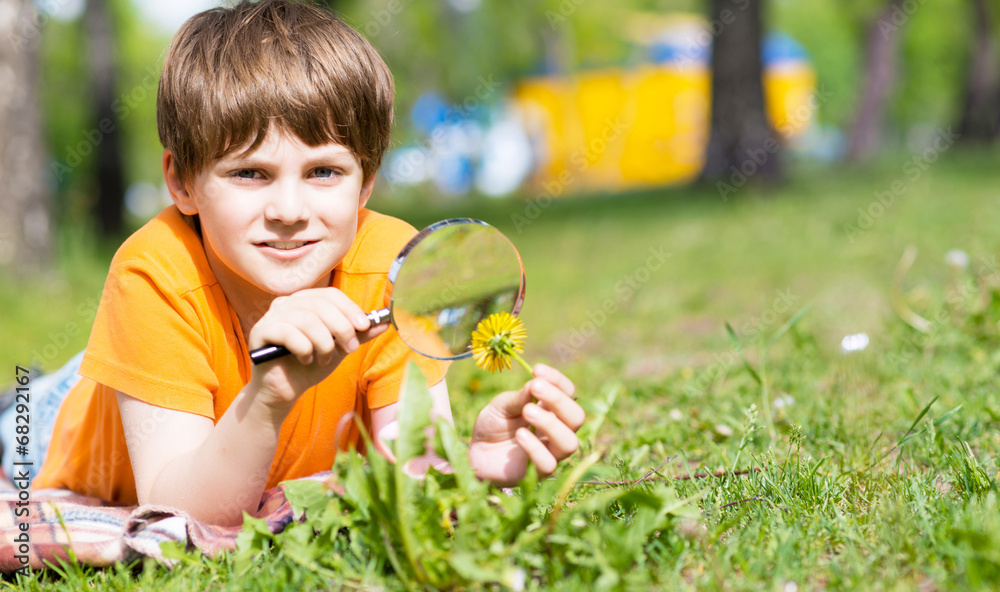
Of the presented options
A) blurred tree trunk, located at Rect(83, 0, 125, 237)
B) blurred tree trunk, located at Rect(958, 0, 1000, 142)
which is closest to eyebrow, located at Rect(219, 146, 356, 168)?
blurred tree trunk, located at Rect(83, 0, 125, 237)

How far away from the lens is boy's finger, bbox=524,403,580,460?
1.69 metres

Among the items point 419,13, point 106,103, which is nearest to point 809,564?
point 106,103

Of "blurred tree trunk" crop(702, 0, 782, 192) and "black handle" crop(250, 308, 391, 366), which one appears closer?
"black handle" crop(250, 308, 391, 366)

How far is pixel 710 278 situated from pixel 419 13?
57.5ft

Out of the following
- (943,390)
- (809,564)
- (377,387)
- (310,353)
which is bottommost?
(943,390)

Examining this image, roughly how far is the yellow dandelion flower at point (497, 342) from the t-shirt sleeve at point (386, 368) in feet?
1.48

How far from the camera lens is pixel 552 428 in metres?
1.69

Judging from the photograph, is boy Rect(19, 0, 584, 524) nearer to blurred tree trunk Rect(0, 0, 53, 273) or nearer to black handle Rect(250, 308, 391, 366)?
black handle Rect(250, 308, 391, 366)

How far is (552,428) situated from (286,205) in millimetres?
780

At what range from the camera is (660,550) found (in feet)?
5.60

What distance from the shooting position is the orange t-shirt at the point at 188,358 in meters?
2.01

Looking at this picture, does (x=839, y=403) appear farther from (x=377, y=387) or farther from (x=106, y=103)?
(x=106, y=103)

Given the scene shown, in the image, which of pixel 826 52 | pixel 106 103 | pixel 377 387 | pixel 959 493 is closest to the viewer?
pixel 959 493

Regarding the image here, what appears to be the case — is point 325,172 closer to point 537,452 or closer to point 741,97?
point 537,452
